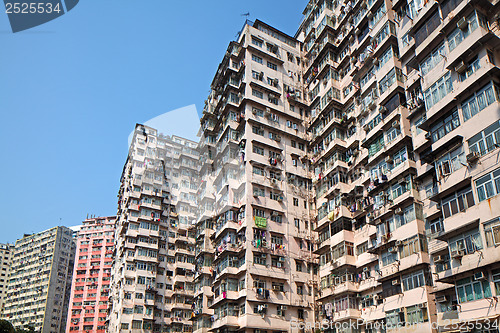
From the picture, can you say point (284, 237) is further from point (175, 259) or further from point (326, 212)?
point (175, 259)

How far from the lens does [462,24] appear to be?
74.9 feet

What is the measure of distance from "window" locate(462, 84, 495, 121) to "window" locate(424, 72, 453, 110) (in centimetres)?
150

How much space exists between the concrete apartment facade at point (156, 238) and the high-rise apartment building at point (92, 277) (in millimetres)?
26077

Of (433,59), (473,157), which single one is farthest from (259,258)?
(433,59)

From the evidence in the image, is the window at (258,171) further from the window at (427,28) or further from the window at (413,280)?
the window at (427,28)

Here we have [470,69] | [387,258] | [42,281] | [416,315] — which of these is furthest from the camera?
[42,281]

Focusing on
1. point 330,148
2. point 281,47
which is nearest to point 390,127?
point 330,148

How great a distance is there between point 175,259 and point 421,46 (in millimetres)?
39938

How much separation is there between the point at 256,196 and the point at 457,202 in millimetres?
18529

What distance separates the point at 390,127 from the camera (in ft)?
97.8

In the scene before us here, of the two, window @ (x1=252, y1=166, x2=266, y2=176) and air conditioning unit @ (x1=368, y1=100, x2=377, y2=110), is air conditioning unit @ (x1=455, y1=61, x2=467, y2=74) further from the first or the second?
window @ (x1=252, y1=166, x2=266, y2=176)

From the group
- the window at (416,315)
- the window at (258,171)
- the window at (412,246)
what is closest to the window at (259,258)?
the window at (258,171)

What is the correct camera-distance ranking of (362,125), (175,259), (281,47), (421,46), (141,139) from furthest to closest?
(141,139), (175,259), (281,47), (362,125), (421,46)

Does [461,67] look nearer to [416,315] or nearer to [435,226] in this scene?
[435,226]
